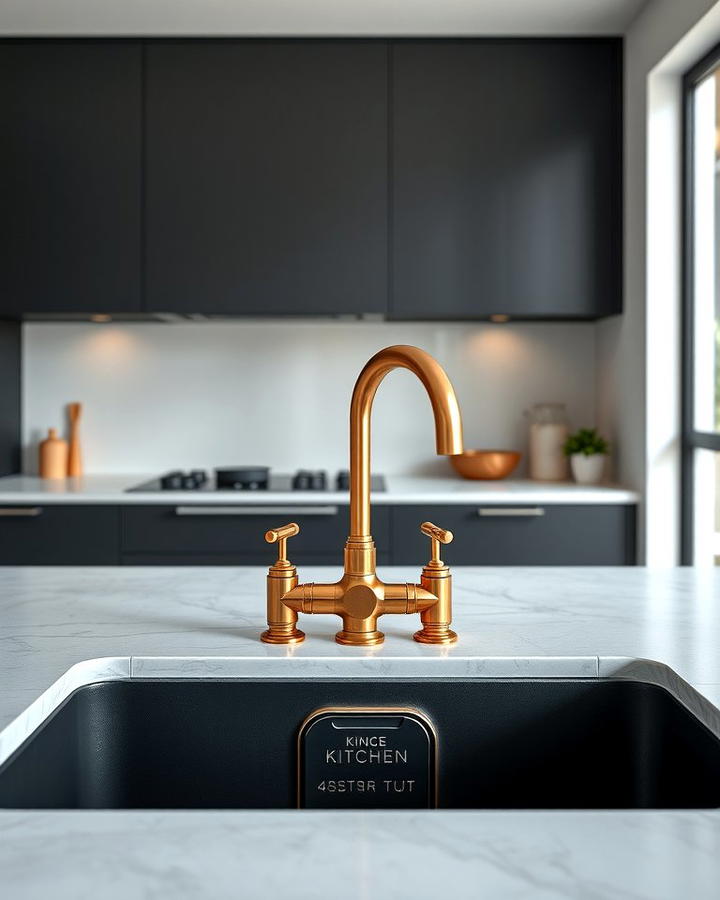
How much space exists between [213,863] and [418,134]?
3075mm

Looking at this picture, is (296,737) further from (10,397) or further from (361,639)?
(10,397)

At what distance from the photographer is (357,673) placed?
109 cm

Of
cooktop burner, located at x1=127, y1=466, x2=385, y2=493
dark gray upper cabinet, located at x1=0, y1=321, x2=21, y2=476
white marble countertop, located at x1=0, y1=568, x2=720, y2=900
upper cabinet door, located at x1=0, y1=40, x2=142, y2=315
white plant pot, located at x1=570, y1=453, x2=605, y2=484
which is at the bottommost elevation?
white marble countertop, located at x1=0, y1=568, x2=720, y2=900

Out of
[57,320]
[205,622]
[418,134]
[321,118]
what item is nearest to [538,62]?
[418,134]

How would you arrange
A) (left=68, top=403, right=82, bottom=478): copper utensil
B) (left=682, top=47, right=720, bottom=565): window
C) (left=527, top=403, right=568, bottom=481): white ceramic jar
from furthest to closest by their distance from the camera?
(left=68, top=403, right=82, bottom=478): copper utensil → (left=527, top=403, right=568, bottom=481): white ceramic jar → (left=682, top=47, right=720, bottom=565): window

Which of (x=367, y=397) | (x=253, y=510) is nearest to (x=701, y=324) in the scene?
(x=253, y=510)

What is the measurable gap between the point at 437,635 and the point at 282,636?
0.61 ft

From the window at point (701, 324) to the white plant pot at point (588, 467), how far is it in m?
0.36

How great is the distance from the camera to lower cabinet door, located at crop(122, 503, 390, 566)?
3.17 meters

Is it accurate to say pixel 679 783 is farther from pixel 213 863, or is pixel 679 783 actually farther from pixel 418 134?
pixel 418 134

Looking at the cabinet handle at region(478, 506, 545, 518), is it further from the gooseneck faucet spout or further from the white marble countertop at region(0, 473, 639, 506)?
the gooseneck faucet spout

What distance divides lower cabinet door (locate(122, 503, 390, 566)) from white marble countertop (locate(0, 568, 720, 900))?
5.04 ft

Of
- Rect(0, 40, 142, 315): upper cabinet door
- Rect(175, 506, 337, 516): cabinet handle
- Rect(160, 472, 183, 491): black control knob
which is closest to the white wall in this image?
Rect(175, 506, 337, 516): cabinet handle

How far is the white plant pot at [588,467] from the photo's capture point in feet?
11.3
